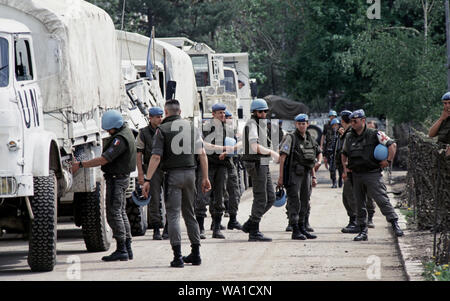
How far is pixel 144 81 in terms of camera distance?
18.1 meters

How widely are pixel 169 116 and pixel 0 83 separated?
200 centimetres

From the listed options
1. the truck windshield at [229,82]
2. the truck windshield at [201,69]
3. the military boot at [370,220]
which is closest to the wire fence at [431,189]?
the military boot at [370,220]

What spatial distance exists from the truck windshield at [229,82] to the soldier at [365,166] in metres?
13.2

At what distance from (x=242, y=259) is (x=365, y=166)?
10.3ft

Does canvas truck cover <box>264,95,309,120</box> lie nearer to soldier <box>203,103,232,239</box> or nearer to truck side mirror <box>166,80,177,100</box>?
truck side mirror <box>166,80,177,100</box>

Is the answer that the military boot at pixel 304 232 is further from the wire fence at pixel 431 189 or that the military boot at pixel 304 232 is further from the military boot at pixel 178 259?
the military boot at pixel 178 259

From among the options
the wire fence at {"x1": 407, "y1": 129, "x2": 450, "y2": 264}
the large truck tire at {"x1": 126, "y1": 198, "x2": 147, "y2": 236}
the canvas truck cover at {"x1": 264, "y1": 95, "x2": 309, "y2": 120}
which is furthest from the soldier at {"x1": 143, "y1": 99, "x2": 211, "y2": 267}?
the canvas truck cover at {"x1": 264, "y1": 95, "x2": 309, "y2": 120}

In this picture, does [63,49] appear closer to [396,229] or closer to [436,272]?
[436,272]

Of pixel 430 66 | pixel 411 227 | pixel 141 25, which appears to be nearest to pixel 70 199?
pixel 411 227

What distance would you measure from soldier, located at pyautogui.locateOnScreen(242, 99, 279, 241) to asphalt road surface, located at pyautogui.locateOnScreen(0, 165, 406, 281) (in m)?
0.40

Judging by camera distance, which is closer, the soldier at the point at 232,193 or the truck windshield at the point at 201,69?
the soldier at the point at 232,193

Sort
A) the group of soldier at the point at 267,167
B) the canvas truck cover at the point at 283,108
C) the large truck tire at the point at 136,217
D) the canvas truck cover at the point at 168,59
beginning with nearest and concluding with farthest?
the group of soldier at the point at 267,167 < the large truck tire at the point at 136,217 < the canvas truck cover at the point at 168,59 < the canvas truck cover at the point at 283,108

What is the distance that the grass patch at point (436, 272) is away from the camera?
1011cm

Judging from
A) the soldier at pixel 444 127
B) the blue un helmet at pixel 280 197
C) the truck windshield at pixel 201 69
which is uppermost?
the truck windshield at pixel 201 69
